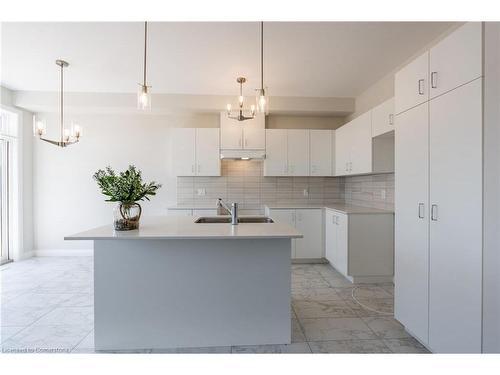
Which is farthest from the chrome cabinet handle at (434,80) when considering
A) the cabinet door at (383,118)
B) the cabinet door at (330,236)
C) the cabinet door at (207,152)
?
the cabinet door at (207,152)

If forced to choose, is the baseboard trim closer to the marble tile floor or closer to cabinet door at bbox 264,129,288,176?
the marble tile floor

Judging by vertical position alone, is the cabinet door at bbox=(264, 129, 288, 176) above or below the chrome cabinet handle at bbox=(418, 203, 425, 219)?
above

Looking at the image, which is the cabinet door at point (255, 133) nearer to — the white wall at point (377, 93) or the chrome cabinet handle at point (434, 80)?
the white wall at point (377, 93)

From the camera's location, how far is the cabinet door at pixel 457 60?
5.00ft

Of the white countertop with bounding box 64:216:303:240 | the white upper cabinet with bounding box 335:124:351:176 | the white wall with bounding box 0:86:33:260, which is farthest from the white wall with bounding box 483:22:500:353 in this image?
the white wall with bounding box 0:86:33:260

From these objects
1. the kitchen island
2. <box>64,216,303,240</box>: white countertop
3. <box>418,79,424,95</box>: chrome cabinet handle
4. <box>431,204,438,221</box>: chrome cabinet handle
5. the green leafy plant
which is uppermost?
<box>418,79,424,95</box>: chrome cabinet handle

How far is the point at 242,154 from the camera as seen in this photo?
4.27 m

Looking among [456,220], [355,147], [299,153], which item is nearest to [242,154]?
[299,153]

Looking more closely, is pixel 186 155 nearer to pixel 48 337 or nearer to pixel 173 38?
pixel 173 38

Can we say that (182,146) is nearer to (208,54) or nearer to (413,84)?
(208,54)

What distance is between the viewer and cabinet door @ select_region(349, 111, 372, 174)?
3.33 metres

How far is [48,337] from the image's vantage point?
7.00 feet

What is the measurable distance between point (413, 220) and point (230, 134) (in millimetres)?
2932
